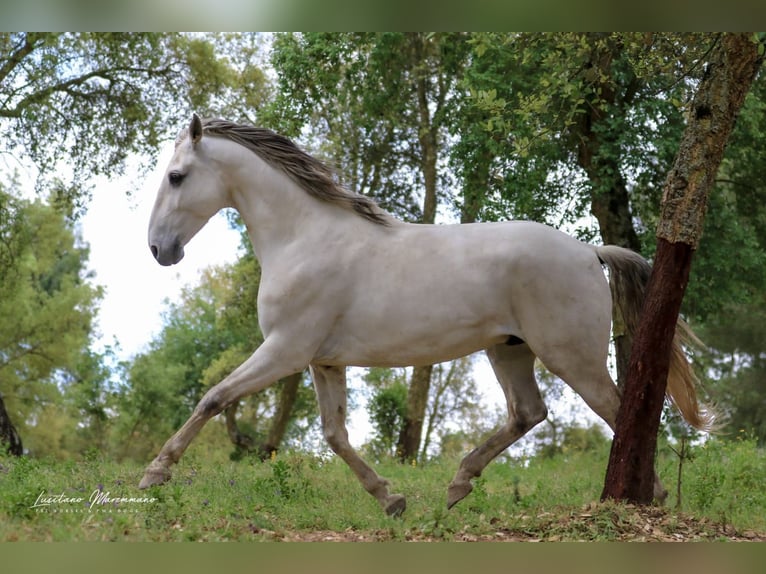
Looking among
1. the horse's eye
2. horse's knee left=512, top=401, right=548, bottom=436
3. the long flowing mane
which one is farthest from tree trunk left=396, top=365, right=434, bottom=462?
the horse's eye

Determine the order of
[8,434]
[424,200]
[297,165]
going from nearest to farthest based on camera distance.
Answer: [297,165], [8,434], [424,200]

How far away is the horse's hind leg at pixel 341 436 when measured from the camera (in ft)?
20.3

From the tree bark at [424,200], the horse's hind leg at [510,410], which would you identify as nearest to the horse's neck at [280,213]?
the horse's hind leg at [510,410]

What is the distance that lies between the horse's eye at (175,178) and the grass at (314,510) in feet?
6.77

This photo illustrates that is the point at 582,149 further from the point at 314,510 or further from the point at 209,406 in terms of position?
the point at 209,406

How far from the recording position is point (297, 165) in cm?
636

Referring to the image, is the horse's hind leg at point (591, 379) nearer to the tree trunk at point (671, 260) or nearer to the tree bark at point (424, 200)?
the tree trunk at point (671, 260)

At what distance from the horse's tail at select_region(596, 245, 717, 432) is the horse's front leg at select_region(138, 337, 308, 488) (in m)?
2.37

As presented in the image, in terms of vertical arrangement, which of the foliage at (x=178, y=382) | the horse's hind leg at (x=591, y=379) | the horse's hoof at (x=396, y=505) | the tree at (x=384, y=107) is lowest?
the horse's hoof at (x=396, y=505)

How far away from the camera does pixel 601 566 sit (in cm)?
433

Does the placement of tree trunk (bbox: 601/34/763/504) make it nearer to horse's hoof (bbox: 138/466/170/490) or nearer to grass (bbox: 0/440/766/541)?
grass (bbox: 0/440/766/541)

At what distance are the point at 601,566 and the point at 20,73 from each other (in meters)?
12.2

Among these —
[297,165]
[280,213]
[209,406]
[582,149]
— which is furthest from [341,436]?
[582,149]

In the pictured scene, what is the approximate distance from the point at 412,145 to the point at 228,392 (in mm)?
10998
